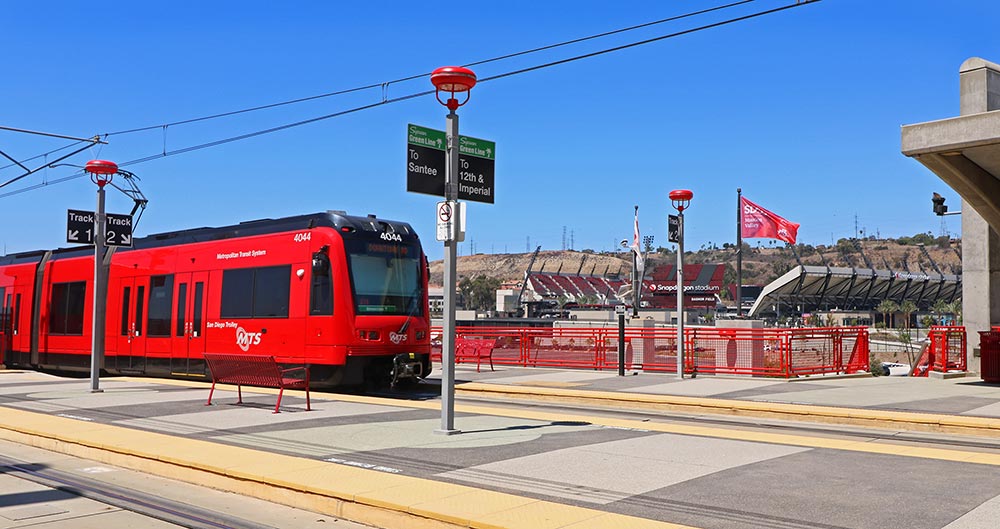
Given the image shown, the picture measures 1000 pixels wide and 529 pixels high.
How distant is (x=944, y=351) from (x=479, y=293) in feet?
536

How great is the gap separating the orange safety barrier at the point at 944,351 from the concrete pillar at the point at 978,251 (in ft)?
0.96

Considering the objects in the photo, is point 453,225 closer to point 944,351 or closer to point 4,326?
point 944,351

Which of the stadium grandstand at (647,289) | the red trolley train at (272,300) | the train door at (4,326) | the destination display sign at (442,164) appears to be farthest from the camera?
the stadium grandstand at (647,289)

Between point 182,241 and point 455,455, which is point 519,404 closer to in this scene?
point 455,455

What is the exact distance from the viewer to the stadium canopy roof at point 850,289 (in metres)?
107

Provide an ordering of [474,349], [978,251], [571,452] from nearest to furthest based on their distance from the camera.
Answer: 1. [571,452]
2. [978,251]
3. [474,349]

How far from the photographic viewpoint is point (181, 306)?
65.2 ft

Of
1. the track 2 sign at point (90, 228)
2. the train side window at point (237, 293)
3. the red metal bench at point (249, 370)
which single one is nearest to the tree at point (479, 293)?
the train side window at point (237, 293)

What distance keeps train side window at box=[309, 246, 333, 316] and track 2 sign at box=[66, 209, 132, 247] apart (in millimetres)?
4571

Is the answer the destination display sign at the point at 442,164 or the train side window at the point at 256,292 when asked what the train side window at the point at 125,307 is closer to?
the train side window at the point at 256,292

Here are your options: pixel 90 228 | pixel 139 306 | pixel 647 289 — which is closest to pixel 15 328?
pixel 139 306

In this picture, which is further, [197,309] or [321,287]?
[197,309]

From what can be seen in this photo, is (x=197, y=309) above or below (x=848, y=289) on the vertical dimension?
below

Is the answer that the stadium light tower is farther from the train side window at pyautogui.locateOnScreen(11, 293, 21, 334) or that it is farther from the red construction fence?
the train side window at pyautogui.locateOnScreen(11, 293, 21, 334)
